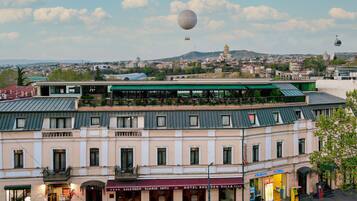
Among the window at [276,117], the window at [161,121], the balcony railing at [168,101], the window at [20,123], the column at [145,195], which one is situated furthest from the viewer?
the window at [276,117]

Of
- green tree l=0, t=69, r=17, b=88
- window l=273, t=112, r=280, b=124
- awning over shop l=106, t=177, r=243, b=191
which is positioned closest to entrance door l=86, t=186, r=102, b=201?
awning over shop l=106, t=177, r=243, b=191

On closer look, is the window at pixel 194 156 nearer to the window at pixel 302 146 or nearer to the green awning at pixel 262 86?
the green awning at pixel 262 86

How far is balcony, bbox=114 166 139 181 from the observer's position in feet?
141

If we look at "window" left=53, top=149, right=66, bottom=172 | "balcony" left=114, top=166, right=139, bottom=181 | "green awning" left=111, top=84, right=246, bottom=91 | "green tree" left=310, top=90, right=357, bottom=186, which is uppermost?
"green awning" left=111, top=84, right=246, bottom=91

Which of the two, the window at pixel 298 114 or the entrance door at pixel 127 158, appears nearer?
the entrance door at pixel 127 158

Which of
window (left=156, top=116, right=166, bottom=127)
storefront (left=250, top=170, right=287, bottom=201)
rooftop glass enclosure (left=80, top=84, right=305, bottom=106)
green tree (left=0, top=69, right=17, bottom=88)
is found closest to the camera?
window (left=156, top=116, right=166, bottom=127)

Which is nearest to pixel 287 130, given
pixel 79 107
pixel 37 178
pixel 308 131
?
pixel 308 131

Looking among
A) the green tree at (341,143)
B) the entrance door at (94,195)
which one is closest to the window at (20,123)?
the entrance door at (94,195)

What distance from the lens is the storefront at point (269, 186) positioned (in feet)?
151

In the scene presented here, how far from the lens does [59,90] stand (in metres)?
53.5

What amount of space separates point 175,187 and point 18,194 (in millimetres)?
13712

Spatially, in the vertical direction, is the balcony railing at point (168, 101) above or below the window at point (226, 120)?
above

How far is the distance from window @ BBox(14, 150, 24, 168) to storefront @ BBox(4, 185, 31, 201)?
5.94 ft

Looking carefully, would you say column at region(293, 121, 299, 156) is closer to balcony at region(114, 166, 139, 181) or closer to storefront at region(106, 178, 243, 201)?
storefront at region(106, 178, 243, 201)
